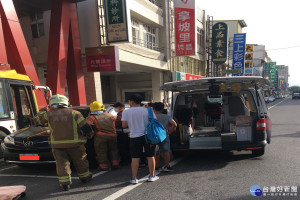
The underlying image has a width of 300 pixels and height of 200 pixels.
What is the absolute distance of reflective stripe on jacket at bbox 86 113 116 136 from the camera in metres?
4.76

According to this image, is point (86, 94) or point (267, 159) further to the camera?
point (86, 94)

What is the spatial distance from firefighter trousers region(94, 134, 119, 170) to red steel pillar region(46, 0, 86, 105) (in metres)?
6.52

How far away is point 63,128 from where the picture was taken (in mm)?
3781

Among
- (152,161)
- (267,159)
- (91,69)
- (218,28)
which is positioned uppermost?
(218,28)

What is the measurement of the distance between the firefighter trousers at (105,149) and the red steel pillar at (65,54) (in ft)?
21.4

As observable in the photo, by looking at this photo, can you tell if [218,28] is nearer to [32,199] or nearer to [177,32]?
[177,32]

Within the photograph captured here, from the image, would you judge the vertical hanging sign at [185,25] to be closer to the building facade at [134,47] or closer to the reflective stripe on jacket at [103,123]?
the building facade at [134,47]

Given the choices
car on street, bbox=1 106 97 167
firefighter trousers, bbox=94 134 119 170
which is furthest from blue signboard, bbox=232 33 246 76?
car on street, bbox=1 106 97 167

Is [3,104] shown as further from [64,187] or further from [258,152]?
[258,152]

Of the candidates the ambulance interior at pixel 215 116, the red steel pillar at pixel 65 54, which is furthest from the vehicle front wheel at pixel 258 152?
the red steel pillar at pixel 65 54

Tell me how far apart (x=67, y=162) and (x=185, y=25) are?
1645cm

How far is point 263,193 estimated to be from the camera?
11.1 feet

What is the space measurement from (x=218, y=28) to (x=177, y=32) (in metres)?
9.49

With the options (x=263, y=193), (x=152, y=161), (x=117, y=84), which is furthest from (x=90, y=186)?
(x=117, y=84)
